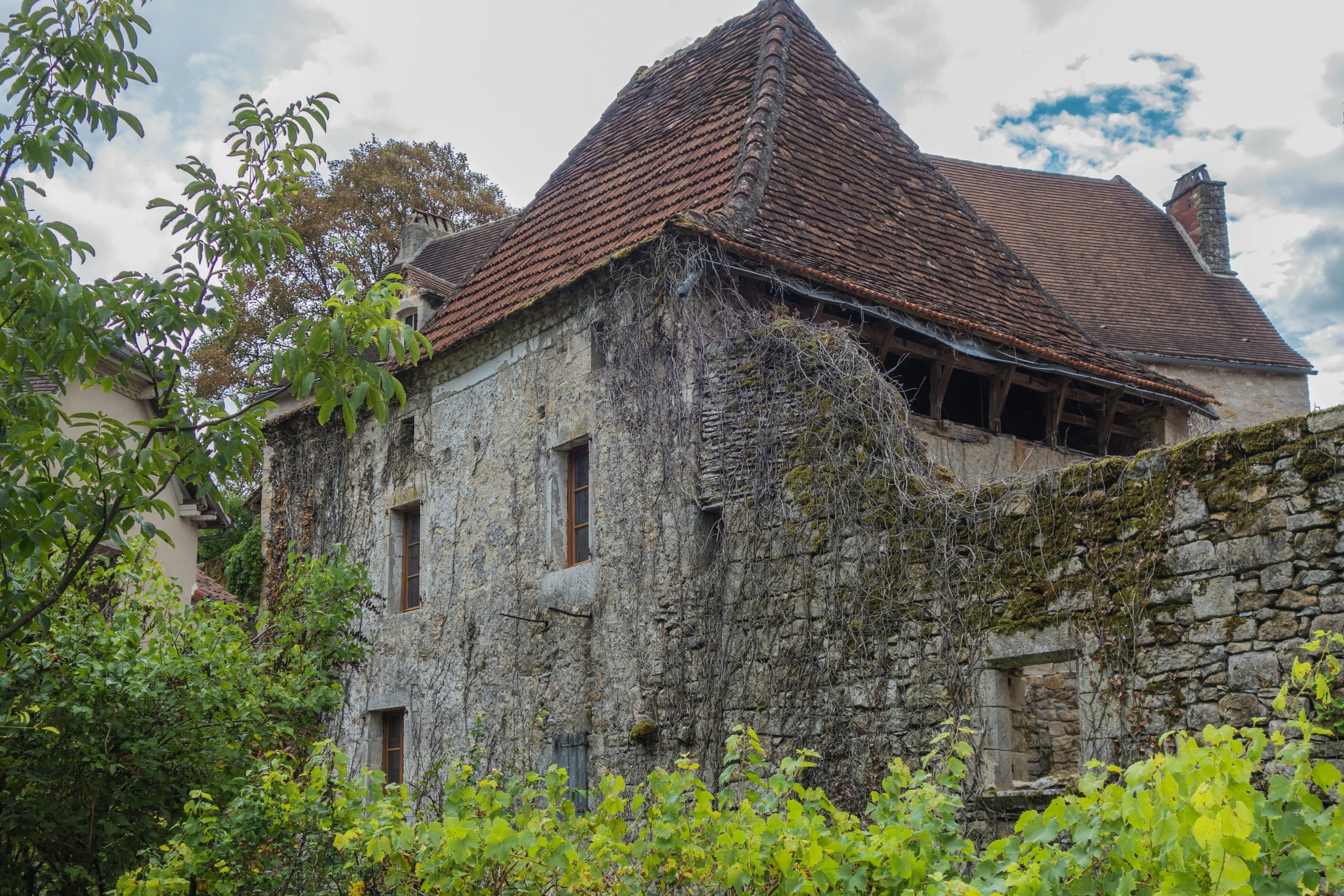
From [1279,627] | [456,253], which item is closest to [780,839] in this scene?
[1279,627]

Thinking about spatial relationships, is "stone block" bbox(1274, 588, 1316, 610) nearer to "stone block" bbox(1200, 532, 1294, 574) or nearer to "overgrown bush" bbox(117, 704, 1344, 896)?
"stone block" bbox(1200, 532, 1294, 574)

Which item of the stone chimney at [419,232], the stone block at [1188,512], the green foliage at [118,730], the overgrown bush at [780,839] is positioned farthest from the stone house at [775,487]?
the stone chimney at [419,232]

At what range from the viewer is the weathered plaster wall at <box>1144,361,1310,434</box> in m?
17.7

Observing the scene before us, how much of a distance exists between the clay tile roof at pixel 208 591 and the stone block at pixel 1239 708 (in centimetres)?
1479

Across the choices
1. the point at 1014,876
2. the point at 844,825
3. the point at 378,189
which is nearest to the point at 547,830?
the point at 844,825

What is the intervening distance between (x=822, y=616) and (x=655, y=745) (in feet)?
5.52

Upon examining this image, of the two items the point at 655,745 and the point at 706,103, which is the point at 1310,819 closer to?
the point at 655,745

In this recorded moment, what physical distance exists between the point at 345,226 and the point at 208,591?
7.07m

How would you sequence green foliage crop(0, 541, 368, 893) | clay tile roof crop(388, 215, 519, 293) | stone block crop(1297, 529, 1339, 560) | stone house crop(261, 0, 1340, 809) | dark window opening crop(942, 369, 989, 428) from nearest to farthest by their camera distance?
stone block crop(1297, 529, 1339, 560) < stone house crop(261, 0, 1340, 809) < green foliage crop(0, 541, 368, 893) < dark window opening crop(942, 369, 989, 428) < clay tile roof crop(388, 215, 519, 293)

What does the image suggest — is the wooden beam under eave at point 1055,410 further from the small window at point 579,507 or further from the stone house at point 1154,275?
the stone house at point 1154,275

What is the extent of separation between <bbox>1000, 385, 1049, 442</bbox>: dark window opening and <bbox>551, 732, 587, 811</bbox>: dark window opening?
15.5ft

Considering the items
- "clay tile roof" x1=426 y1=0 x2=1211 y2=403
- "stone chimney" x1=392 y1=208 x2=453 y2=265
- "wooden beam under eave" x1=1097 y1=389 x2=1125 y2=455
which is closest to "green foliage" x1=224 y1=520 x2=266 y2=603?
"stone chimney" x1=392 y1=208 x2=453 y2=265

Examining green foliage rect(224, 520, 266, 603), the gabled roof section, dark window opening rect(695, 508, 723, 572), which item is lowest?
dark window opening rect(695, 508, 723, 572)

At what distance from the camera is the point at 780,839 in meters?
3.77
